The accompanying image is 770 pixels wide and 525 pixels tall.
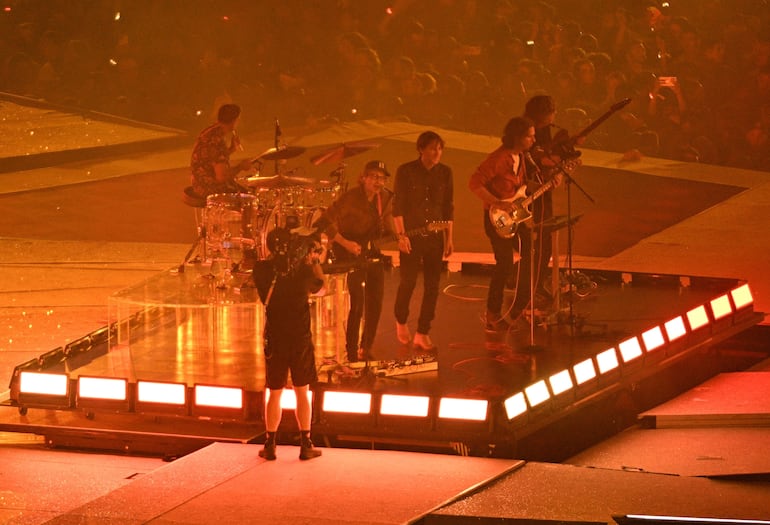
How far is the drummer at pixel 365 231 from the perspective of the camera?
866 cm

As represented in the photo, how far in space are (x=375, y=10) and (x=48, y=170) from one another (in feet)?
20.4

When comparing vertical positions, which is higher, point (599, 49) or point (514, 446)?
point (599, 49)

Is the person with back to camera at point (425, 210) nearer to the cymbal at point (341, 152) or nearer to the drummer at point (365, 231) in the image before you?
the drummer at point (365, 231)

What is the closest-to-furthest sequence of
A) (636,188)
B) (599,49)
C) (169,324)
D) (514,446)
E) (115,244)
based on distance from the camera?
(514,446)
(169,324)
(115,244)
(636,188)
(599,49)

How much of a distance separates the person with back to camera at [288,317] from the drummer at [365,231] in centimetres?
125

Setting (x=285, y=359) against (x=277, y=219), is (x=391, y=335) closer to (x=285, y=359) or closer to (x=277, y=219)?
(x=277, y=219)

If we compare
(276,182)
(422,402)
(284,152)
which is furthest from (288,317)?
(284,152)

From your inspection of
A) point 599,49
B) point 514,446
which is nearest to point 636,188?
point 599,49

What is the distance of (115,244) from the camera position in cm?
1517

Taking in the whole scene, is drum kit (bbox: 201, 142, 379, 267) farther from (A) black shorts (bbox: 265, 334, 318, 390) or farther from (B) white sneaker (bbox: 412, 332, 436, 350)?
(A) black shorts (bbox: 265, 334, 318, 390)

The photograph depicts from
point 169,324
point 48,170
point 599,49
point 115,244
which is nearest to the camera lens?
point 169,324

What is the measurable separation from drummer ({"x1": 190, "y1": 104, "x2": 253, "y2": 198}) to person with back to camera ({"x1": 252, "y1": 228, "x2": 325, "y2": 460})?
4.85m

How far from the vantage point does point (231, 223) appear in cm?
1162

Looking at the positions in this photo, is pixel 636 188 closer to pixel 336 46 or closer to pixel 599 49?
pixel 599 49
